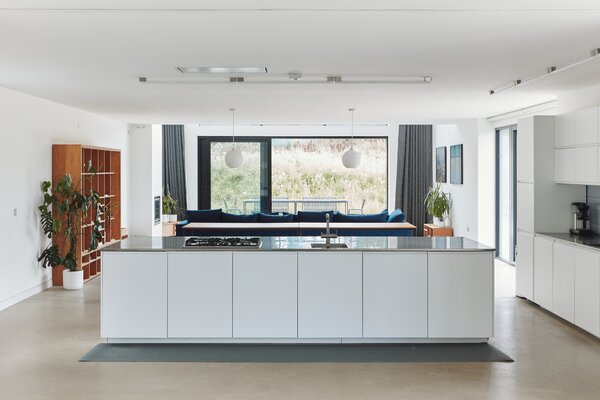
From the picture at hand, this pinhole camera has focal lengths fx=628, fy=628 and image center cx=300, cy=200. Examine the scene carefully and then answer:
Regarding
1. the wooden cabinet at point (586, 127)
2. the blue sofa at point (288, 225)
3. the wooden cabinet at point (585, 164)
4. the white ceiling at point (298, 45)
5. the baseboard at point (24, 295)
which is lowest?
the baseboard at point (24, 295)

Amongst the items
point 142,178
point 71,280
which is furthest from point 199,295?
A: point 142,178

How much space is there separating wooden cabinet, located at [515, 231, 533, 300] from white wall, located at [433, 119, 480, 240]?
10.9 ft

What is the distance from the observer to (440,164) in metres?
13.1

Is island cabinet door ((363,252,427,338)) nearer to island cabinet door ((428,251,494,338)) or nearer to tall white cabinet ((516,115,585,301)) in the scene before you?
island cabinet door ((428,251,494,338))

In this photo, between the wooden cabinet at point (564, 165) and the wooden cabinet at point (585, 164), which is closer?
the wooden cabinet at point (585, 164)

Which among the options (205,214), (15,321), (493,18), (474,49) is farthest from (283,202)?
(493,18)

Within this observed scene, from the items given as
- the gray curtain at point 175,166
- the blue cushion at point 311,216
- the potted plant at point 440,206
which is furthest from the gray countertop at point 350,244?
the gray curtain at point 175,166

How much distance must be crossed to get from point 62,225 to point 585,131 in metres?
6.20

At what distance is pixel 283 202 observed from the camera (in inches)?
563

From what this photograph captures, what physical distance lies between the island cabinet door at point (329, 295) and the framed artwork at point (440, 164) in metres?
7.84

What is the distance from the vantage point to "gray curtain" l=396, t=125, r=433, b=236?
1395 centimetres

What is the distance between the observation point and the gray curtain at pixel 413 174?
1395cm

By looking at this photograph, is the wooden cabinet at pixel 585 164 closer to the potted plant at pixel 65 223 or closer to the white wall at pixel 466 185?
the white wall at pixel 466 185

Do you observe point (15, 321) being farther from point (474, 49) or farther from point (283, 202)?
point (283, 202)
